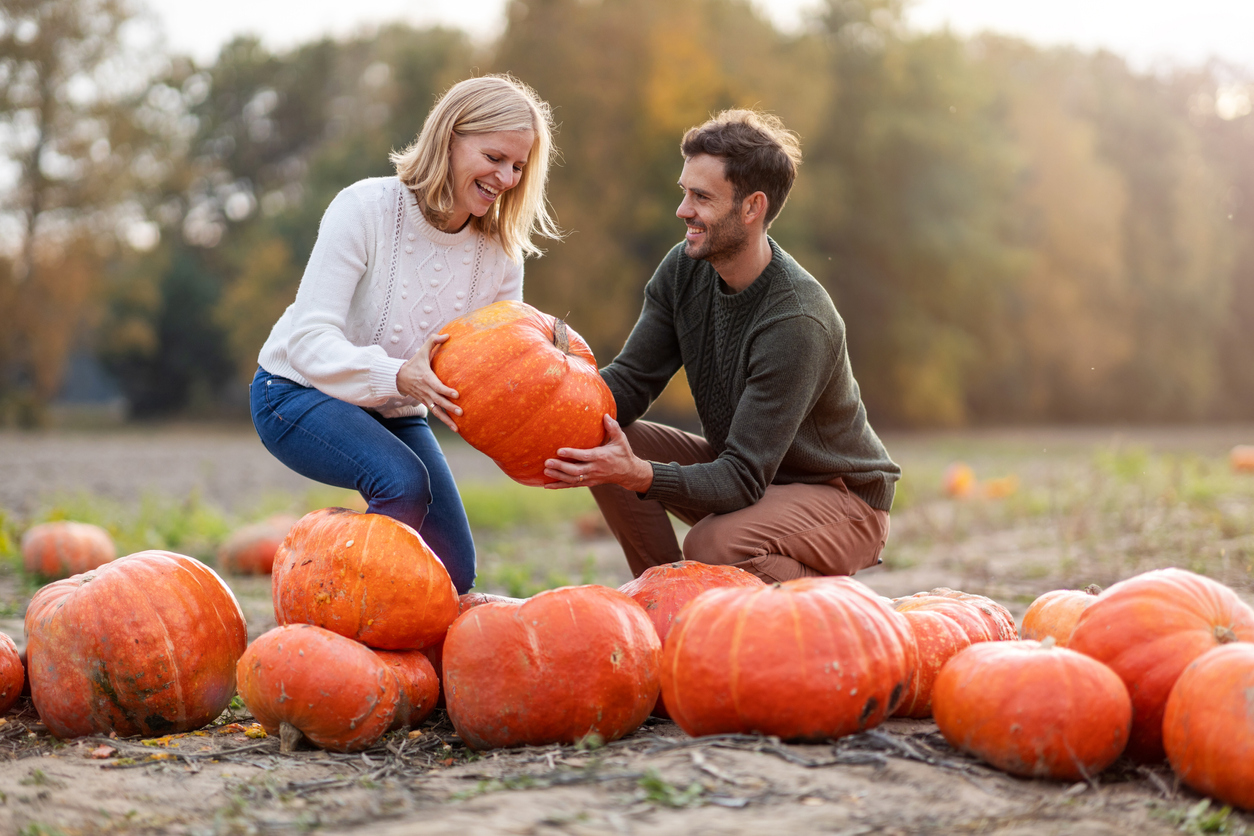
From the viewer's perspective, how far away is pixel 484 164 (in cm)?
348

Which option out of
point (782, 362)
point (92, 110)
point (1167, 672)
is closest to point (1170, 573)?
point (1167, 672)

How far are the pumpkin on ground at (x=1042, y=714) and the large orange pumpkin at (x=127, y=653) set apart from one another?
2074 mm

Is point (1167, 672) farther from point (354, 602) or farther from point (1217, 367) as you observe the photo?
point (1217, 367)

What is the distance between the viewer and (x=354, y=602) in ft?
9.87

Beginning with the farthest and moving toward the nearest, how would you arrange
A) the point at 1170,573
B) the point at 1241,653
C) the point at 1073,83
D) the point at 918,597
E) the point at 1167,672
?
the point at 1073,83 → the point at 918,597 → the point at 1170,573 → the point at 1167,672 → the point at 1241,653

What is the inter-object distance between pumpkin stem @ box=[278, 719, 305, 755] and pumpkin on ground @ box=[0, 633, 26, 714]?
0.95 m

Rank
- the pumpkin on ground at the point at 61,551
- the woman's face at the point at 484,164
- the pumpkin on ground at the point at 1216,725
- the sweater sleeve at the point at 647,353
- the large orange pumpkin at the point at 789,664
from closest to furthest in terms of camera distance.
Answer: the pumpkin on ground at the point at 1216,725, the large orange pumpkin at the point at 789,664, the woman's face at the point at 484,164, the sweater sleeve at the point at 647,353, the pumpkin on ground at the point at 61,551

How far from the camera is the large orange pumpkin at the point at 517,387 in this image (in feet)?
10.5

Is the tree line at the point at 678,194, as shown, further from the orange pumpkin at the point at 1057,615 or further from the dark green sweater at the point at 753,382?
the orange pumpkin at the point at 1057,615

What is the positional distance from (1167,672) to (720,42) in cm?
2214

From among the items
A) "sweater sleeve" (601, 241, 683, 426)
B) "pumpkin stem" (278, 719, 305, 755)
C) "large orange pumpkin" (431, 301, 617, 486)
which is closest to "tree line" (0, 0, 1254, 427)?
"sweater sleeve" (601, 241, 683, 426)

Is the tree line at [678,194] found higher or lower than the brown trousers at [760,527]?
higher

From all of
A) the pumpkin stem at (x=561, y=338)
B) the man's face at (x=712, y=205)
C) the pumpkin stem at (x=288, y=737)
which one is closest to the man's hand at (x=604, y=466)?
the pumpkin stem at (x=561, y=338)

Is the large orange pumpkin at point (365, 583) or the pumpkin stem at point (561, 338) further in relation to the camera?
the pumpkin stem at point (561, 338)
